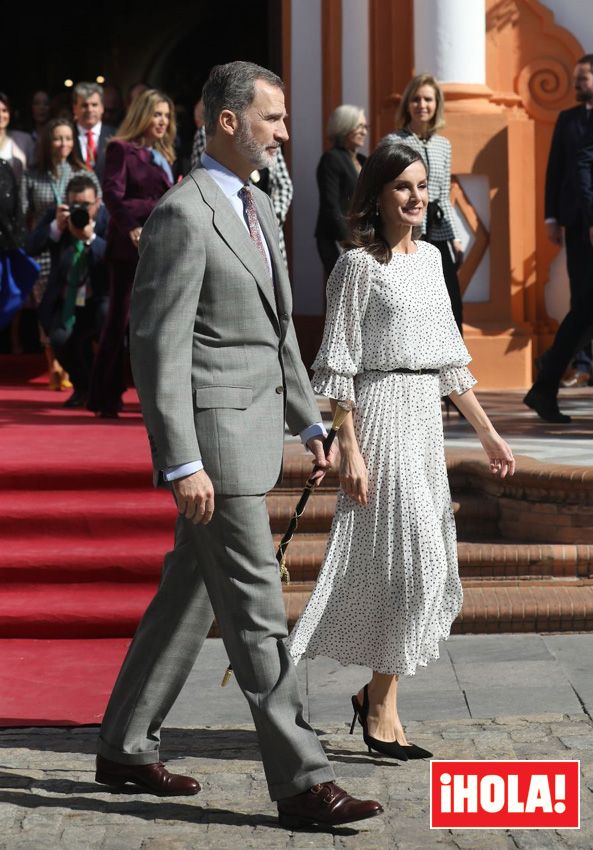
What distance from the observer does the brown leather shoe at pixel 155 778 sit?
459cm

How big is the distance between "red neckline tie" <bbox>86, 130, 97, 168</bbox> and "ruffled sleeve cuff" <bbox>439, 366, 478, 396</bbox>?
251 inches

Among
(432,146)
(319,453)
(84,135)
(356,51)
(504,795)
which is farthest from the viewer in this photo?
(356,51)

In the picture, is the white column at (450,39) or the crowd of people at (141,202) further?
the white column at (450,39)

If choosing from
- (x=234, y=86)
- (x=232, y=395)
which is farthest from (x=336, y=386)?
(x=234, y=86)

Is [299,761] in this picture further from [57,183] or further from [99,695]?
[57,183]

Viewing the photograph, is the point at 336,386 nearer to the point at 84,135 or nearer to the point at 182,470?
the point at 182,470

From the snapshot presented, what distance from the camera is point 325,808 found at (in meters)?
4.25

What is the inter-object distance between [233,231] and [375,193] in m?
0.74

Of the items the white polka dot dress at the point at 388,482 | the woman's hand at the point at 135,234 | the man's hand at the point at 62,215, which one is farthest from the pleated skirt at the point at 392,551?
the man's hand at the point at 62,215

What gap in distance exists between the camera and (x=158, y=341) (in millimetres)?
4234

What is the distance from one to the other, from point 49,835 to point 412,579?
129 cm

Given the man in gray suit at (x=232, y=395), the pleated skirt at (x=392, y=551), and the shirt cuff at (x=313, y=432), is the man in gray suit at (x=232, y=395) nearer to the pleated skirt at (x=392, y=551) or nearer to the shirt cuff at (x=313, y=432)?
the shirt cuff at (x=313, y=432)

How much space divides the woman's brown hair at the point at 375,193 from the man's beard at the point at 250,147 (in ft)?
1.99

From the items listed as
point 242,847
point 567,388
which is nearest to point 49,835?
point 242,847
